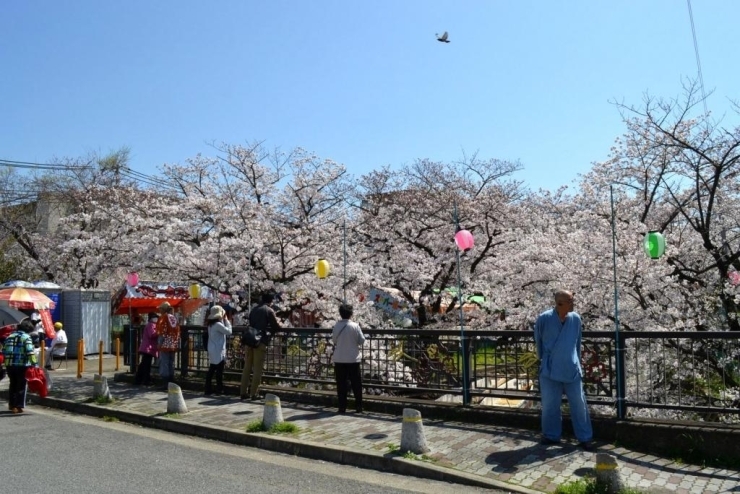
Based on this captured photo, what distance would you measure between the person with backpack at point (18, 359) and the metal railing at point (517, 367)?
3.58 meters

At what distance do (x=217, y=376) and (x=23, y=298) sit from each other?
962 centimetres

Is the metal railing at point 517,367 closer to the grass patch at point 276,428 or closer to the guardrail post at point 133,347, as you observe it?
the grass patch at point 276,428

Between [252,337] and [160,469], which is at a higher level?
[252,337]

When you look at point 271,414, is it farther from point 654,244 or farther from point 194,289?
point 194,289

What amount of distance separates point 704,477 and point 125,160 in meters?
33.2

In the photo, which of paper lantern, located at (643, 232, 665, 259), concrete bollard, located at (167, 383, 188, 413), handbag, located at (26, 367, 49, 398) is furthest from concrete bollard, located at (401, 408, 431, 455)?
handbag, located at (26, 367, 49, 398)

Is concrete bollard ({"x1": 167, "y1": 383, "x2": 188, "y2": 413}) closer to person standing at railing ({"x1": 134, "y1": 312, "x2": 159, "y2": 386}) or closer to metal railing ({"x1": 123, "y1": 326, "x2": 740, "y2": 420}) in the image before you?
metal railing ({"x1": 123, "y1": 326, "x2": 740, "y2": 420})

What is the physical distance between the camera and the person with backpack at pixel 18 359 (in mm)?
10469

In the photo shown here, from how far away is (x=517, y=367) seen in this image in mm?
8656

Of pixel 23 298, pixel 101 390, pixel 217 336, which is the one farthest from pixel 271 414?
pixel 23 298

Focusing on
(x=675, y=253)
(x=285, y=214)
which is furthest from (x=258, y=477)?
(x=285, y=214)

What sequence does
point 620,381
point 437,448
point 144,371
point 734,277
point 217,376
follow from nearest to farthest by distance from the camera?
point 437,448 < point 620,381 < point 734,277 < point 217,376 < point 144,371

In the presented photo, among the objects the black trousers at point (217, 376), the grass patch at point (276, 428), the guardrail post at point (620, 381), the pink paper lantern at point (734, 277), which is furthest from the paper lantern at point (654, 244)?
the black trousers at point (217, 376)

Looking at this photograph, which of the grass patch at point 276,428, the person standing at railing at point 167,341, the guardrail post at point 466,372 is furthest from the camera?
the person standing at railing at point 167,341
